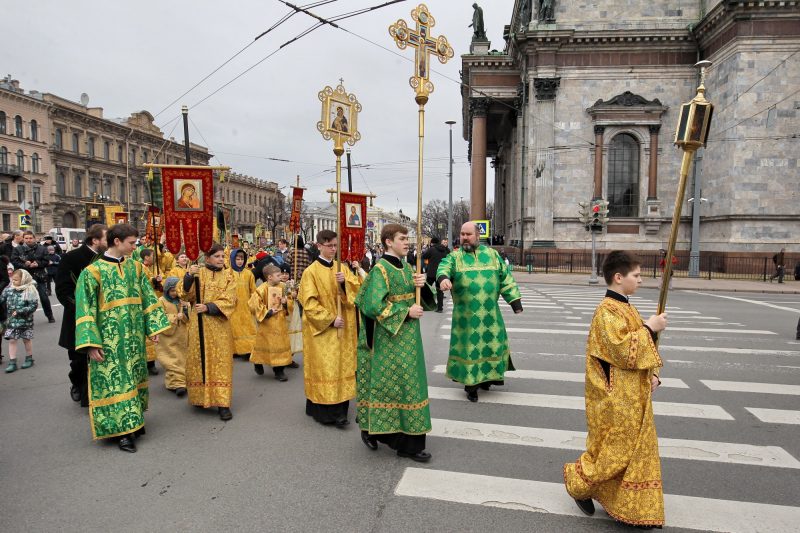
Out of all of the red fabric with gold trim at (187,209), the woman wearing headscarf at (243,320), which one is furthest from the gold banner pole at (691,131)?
the woman wearing headscarf at (243,320)

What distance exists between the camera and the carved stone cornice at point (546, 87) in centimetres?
2731

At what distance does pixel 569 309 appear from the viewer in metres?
13.5

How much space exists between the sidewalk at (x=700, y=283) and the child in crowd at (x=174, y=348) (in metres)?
18.0

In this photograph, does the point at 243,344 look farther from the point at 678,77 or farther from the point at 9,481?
the point at 678,77

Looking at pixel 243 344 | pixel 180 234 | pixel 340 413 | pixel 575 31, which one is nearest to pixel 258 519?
pixel 340 413

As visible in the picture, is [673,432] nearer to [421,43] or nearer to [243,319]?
[421,43]

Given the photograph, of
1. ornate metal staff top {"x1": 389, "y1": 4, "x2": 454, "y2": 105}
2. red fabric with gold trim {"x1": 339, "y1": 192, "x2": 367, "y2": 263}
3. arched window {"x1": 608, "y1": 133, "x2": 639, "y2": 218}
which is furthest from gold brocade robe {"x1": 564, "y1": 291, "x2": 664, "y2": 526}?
arched window {"x1": 608, "y1": 133, "x2": 639, "y2": 218}

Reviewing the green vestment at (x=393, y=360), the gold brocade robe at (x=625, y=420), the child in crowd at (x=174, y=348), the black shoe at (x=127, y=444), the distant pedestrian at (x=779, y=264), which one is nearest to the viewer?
the gold brocade robe at (x=625, y=420)

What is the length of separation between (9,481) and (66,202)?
201ft

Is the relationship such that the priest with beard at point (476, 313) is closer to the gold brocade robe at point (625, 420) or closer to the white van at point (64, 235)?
the gold brocade robe at point (625, 420)

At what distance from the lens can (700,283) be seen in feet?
70.4

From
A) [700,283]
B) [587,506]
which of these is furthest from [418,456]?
[700,283]

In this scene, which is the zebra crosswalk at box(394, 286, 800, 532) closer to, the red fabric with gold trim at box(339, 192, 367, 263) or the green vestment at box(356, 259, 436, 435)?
the green vestment at box(356, 259, 436, 435)

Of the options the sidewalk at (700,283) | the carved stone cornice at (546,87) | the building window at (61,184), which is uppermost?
the carved stone cornice at (546,87)
